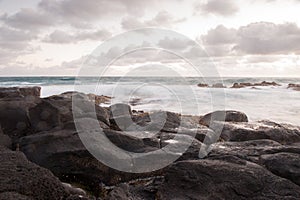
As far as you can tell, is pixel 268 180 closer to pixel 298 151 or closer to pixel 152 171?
pixel 298 151

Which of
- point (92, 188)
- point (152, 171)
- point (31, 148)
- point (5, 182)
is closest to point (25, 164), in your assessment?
point (5, 182)

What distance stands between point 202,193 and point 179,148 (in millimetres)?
2815

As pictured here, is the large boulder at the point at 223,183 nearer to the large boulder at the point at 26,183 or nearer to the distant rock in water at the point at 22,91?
the large boulder at the point at 26,183

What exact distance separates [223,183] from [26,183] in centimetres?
414

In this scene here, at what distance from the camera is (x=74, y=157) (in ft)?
28.6

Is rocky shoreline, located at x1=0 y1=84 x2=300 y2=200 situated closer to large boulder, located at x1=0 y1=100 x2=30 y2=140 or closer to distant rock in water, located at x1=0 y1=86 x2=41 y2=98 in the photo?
large boulder, located at x1=0 y1=100 x2=30 y2=140

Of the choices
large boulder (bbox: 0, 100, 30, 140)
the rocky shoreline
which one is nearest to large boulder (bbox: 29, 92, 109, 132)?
the rocky shoreline

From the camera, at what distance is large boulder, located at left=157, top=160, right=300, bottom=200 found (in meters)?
6.78

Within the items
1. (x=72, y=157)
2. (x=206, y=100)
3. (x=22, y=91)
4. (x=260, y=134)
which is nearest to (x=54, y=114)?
(x=72, y=157)

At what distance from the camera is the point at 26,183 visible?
582 cm

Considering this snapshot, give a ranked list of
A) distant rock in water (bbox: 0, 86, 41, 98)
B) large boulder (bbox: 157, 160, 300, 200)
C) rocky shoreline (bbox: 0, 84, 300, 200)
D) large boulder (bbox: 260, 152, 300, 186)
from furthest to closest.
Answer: distant rock in water (bbox: 0, 86, 41, 98) → large boulder (bbox: 260, 152, 300, 186) → large boulder (bbox: 157, 160, 300, 200) → rocky shoreline (bbox: 0, 84, 300, 200)

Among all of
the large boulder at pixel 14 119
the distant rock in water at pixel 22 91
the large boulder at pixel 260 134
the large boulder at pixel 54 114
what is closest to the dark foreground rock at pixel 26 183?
the large boulder at pixel 54 114

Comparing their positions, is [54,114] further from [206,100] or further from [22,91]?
[206,100]

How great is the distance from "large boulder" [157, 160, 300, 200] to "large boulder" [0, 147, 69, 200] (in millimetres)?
2486
